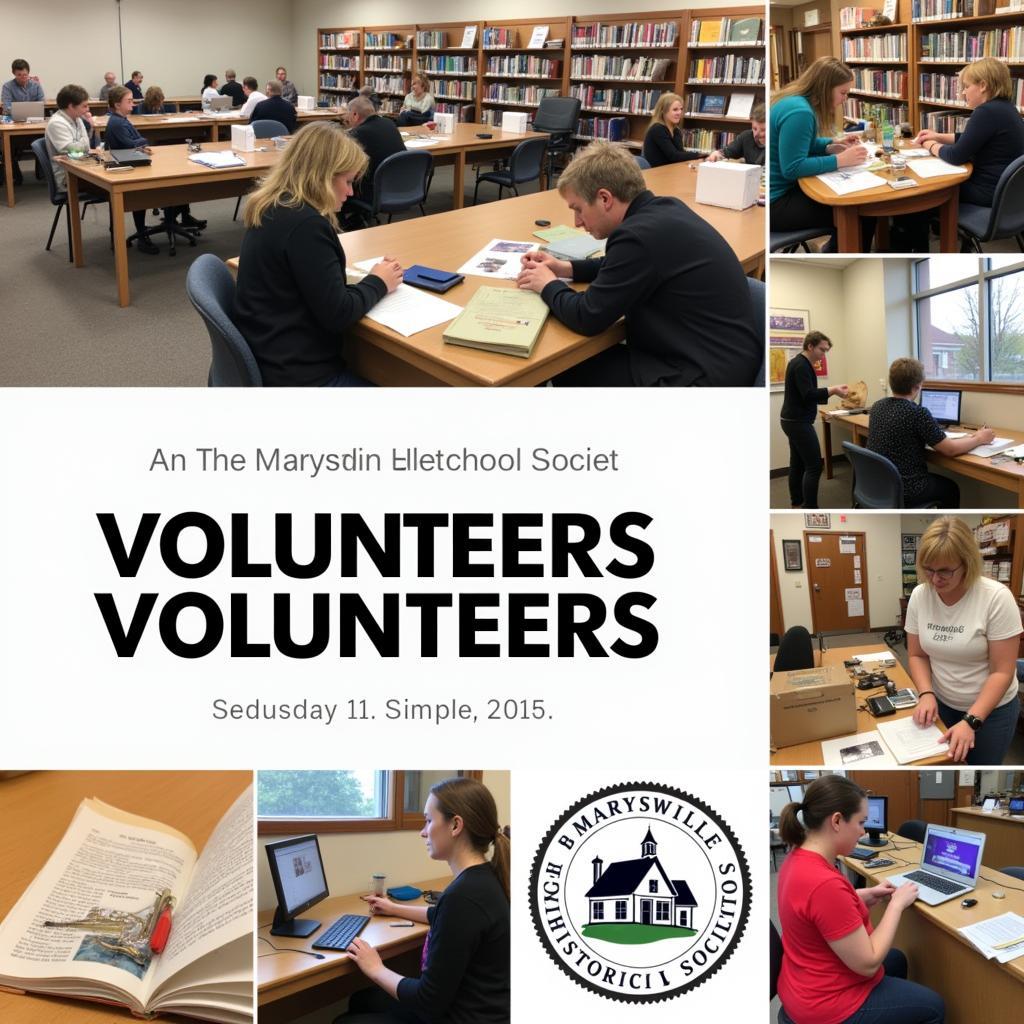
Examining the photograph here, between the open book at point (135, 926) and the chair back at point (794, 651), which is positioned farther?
the chair back at point (794, 651)

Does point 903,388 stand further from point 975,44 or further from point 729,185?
point 729,185

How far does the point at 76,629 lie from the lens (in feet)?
5.07

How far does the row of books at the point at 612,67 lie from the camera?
7.51 m

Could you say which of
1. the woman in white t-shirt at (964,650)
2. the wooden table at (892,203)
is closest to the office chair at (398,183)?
the wooden table at (892,203)

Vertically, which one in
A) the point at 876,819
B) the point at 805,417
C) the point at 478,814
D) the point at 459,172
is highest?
the point at 459,172

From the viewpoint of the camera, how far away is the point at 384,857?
1.63 metres

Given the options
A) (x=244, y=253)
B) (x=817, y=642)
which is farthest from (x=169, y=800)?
(x=244, y=253)

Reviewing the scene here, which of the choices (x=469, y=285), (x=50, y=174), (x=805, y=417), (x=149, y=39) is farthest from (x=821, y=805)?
(x=50, y=174)

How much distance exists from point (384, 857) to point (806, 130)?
2487mm

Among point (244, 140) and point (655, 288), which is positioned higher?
point (244, 140)

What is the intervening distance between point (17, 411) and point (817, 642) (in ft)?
5.02

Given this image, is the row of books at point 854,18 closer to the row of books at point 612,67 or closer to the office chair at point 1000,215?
the office chair at point 1000,215

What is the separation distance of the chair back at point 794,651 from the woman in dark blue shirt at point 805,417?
0.88 ft

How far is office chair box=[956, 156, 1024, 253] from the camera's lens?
8.06 ft
